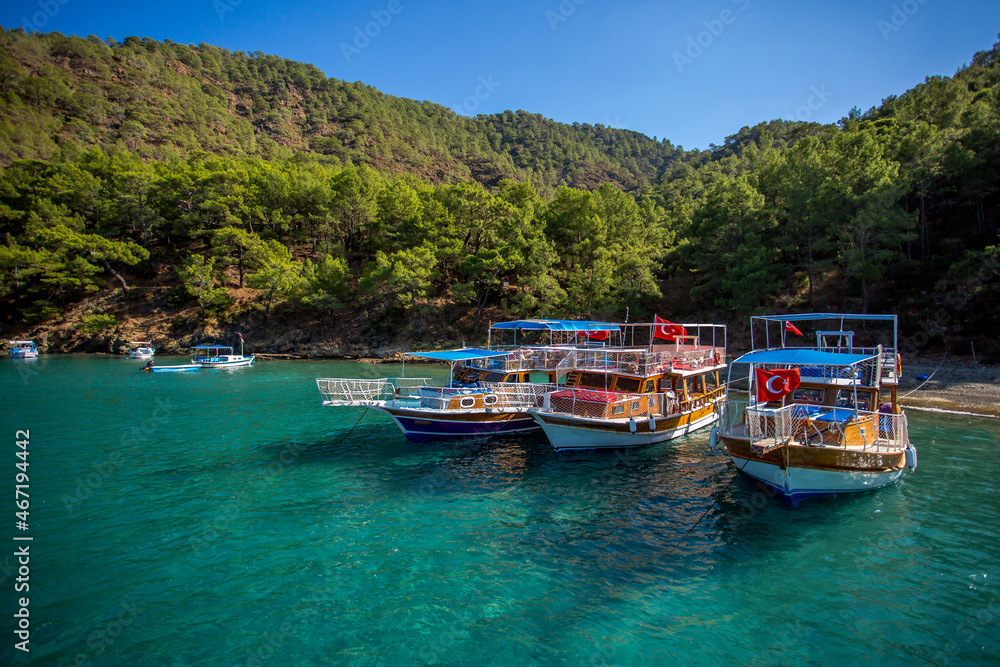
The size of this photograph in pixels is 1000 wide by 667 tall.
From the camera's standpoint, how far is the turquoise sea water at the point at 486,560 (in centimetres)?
762

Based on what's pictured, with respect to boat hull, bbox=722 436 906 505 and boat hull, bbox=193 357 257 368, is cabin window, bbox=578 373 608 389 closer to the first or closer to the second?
boat hull, bbox=722 436 906 505

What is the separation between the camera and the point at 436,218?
5831 cm

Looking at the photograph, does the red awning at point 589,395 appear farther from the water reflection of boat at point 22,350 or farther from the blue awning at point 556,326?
the water reflection of boat at point 22,350

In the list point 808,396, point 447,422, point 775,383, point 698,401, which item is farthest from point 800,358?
point 447,422

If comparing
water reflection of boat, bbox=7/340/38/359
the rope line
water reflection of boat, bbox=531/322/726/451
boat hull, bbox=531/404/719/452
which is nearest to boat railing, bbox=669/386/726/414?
water reflection of boat, bbox=531/322/726/451

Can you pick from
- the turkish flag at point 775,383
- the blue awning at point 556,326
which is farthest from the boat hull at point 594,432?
the blue awning at point 556,326

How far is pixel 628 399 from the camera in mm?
18594

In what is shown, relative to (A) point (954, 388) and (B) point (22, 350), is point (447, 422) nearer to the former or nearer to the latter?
(A) point (954, 388)

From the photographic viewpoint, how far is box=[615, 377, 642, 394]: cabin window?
1938 cm

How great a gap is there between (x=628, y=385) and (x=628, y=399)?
3.74ft

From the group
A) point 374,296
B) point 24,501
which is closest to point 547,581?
point 24,501

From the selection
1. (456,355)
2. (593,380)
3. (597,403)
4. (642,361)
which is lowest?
(597,403)

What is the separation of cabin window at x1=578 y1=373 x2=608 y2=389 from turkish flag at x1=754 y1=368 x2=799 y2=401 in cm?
749

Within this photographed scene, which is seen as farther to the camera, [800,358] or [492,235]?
[492,235]
